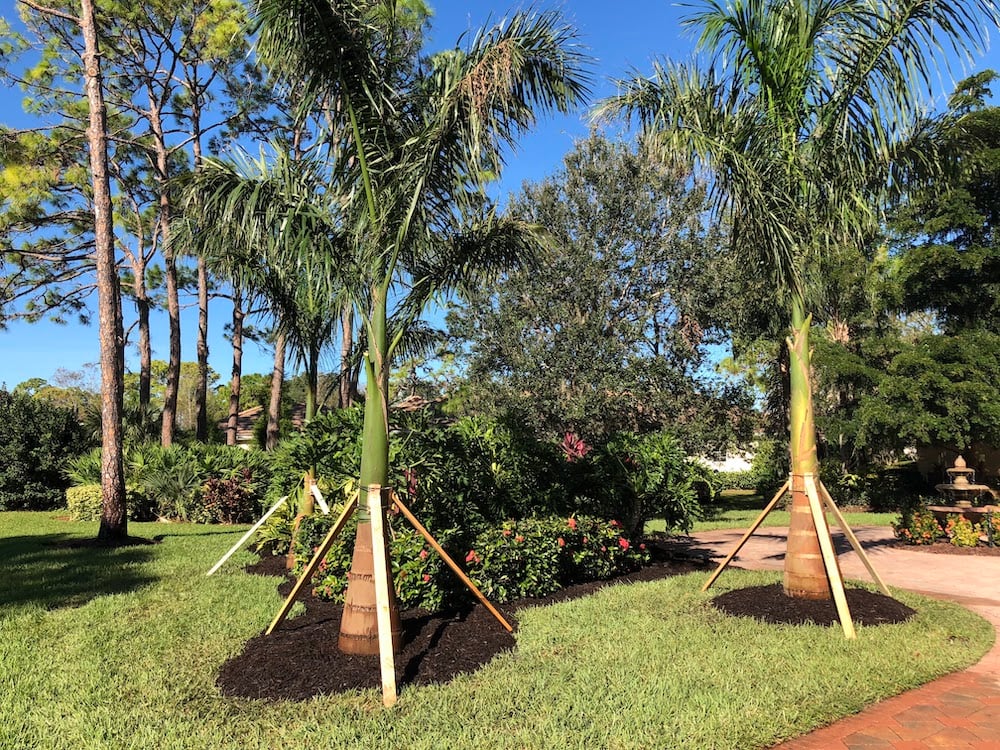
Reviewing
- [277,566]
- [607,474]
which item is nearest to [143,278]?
[277,566]

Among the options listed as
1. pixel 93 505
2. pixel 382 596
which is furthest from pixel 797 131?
pixel 93 505

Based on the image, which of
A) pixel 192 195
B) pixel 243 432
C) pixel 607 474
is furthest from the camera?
pixel 243 432

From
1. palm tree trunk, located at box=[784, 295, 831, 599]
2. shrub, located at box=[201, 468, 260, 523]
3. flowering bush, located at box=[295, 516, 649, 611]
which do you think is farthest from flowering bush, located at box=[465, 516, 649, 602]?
shrub, located at box=[201, 468, 260, 523]

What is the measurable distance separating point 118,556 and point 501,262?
25.1 ft

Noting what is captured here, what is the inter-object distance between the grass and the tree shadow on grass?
0.18 m

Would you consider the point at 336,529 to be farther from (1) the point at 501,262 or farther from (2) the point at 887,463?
(2) the point at 887,463

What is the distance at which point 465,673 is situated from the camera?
4.51m

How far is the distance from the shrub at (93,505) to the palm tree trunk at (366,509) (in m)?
12.3

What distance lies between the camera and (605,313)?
14797 mm

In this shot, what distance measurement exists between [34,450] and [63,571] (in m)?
11.4

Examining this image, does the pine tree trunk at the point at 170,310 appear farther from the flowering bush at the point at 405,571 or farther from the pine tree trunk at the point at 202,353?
the flowering bush at the point at 405,571

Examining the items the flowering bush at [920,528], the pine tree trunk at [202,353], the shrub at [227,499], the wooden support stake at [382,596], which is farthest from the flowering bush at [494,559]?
the pine tree trunk at [202,353]

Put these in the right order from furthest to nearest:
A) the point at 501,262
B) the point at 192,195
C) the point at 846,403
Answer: the point at 846,403 → the point at 501,262 → the point at 192,195

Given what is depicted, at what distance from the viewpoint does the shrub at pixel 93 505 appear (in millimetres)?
14836
